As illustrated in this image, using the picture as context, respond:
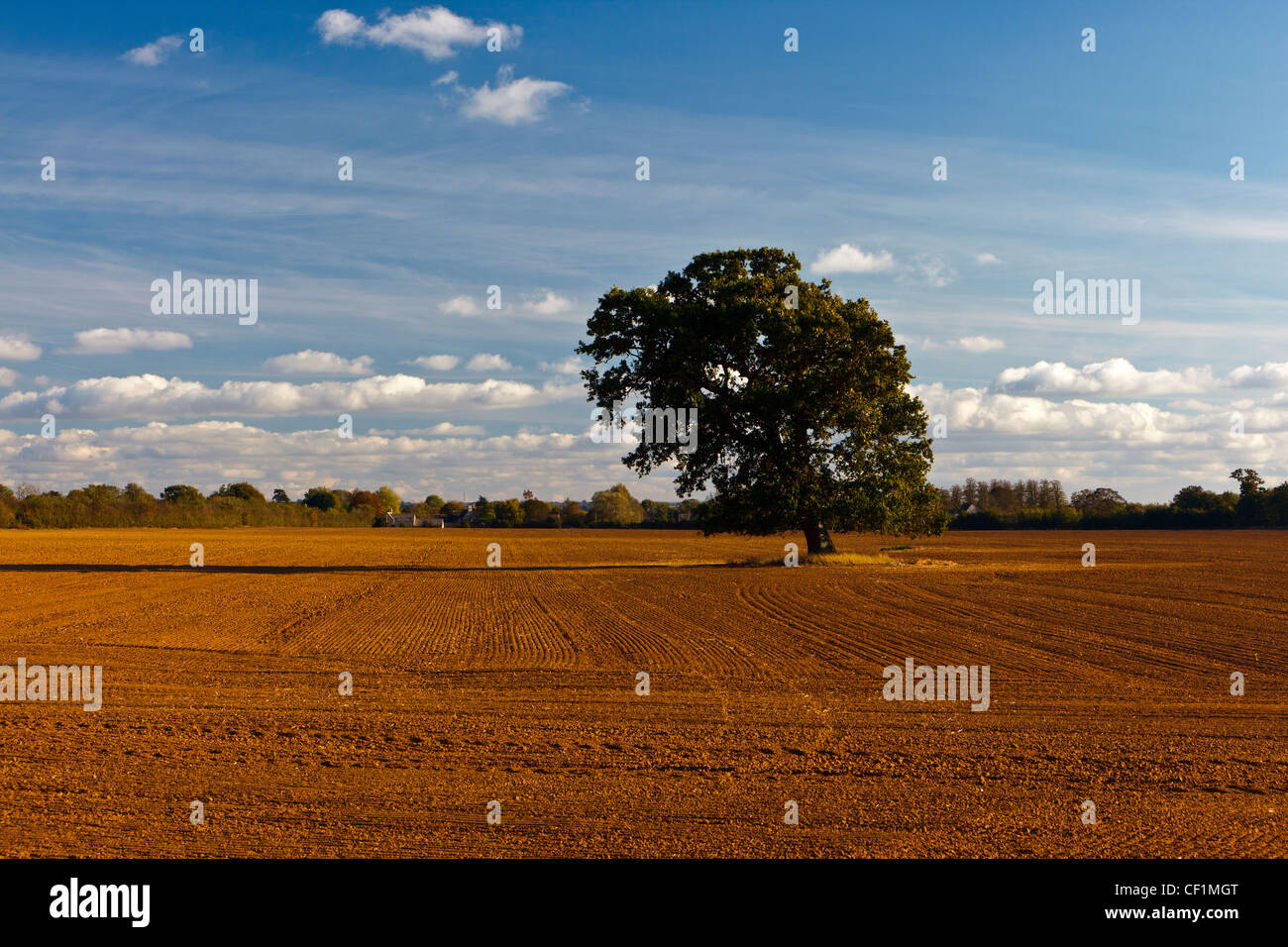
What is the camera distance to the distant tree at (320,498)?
174500 millimetres

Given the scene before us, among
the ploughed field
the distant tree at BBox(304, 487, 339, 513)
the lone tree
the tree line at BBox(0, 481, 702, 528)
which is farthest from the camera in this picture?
the distant tree at BBox(304, 487, 339, 513)

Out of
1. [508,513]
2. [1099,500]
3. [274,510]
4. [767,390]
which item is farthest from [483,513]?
[767,390]

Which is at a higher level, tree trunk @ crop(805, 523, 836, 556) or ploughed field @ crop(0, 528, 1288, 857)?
tree trunk @ crop(805, 523, 836, 556)

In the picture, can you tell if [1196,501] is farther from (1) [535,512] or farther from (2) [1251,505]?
(1) [535,512]

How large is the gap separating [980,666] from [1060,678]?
134cm

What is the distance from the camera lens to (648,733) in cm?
1025

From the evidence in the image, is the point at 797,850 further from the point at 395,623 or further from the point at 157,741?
the point at 395,623

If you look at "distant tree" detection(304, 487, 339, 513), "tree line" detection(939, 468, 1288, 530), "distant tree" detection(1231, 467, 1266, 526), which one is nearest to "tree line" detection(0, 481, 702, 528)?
"distant tree" detection(304, 487, 339, 513)

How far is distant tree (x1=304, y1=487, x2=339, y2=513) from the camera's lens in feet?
573

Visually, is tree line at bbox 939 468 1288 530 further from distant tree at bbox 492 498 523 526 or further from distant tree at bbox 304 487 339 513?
distant tree at bbox 304 487 339 513

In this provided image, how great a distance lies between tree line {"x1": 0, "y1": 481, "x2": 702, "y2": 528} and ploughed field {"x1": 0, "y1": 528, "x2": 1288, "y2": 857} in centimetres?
7710

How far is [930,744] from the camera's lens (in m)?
9.66

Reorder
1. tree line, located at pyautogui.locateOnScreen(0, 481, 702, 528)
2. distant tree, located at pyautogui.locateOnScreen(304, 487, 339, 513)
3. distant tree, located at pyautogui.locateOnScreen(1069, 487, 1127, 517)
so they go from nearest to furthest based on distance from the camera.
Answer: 1. tree line, located at pyautogui.locateOnScreen(0, 481, 702, 528)
2. distant tree, located at pyautogui.locateOnScreen(1069, 487, 1127, 517)
3. distant tree, located at pyautogui.locateOnScreen(304, 487, 339, 513)

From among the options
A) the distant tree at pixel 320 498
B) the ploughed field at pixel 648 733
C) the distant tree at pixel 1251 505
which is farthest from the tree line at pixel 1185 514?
the distant tree at pixel 320 498
